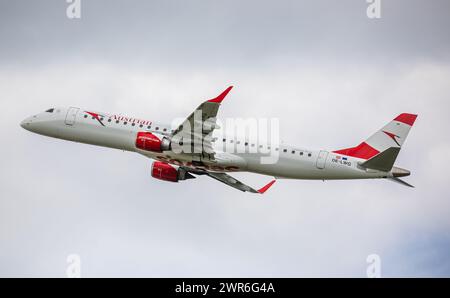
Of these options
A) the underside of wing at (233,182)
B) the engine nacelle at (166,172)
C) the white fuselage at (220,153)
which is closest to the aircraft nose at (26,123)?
the white fuselage at (220,153)

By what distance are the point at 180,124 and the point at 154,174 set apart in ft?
27.9

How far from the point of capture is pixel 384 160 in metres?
65.4

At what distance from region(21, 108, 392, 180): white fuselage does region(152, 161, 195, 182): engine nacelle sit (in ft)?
11.4

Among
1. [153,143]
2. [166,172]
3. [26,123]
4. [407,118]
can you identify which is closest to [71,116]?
[26,123]

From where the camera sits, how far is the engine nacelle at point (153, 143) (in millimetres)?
69062

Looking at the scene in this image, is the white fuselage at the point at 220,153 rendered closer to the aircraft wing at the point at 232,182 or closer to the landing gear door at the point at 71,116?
the landing gear door at the point at 71,116

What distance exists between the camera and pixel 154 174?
76062mm

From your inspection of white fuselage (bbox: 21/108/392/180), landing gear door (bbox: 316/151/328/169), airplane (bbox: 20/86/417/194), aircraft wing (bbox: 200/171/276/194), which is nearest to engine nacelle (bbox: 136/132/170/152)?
airplane (bbox: 20/86/417/194)

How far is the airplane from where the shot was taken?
6800cm

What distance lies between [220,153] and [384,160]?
46.1ft

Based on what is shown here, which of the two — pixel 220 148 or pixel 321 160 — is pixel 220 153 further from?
pixel 321 160

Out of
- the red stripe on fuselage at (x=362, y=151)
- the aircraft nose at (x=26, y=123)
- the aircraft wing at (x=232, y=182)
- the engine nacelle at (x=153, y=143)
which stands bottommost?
the aircraft wing at (x=232, y=182)

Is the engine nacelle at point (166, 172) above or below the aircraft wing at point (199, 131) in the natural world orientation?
below

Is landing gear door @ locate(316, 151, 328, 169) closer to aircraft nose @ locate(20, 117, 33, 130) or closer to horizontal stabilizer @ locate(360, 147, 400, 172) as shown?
horizontal stabilizer @ locate(360, 147, 400, 172)
